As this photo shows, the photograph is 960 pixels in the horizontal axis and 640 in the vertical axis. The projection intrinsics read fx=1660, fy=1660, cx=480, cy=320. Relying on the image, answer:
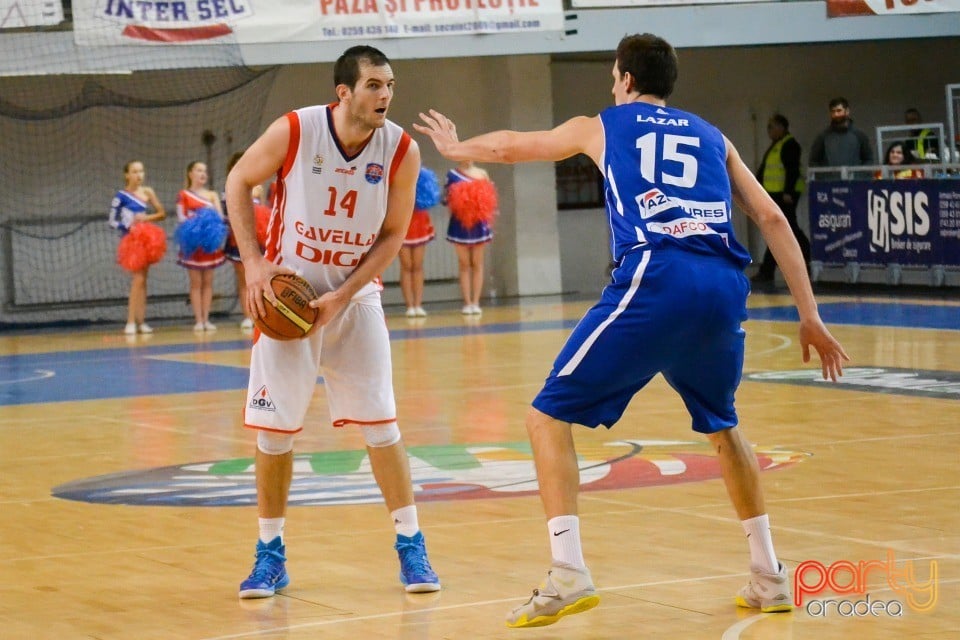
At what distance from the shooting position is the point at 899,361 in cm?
1295

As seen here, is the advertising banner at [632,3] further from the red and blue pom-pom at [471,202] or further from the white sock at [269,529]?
the white sock at [269,529]

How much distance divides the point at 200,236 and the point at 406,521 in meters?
13.2

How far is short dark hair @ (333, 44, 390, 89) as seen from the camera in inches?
229

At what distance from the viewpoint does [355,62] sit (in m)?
5.81

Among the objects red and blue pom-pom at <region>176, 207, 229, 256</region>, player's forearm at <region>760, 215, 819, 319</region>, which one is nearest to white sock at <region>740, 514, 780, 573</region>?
player's forearm at <region>760, 215, 819, 319</region>

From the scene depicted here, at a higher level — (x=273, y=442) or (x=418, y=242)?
(x=418, y=242)

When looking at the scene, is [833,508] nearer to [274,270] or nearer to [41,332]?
[274,270]

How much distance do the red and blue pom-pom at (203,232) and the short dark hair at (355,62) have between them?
13.1 m

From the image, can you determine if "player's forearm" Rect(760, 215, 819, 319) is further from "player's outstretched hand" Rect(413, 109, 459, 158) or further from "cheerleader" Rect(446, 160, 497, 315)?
"cheerleader" Rect(446, 160, 497, 315)

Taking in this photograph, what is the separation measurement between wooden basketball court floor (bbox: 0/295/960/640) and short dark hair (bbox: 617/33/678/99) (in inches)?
65.9

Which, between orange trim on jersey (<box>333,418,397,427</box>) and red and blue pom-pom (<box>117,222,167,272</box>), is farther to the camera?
red and blue pom-pom (<box>117,222,167,272</box>)

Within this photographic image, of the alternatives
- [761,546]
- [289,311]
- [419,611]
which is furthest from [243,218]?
[761,546]

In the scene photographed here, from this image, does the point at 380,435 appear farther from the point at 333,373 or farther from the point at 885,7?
the point at 885,7

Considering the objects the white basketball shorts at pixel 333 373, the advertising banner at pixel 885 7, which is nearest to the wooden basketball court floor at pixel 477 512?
the white basketball shorts at pixel 333 373
